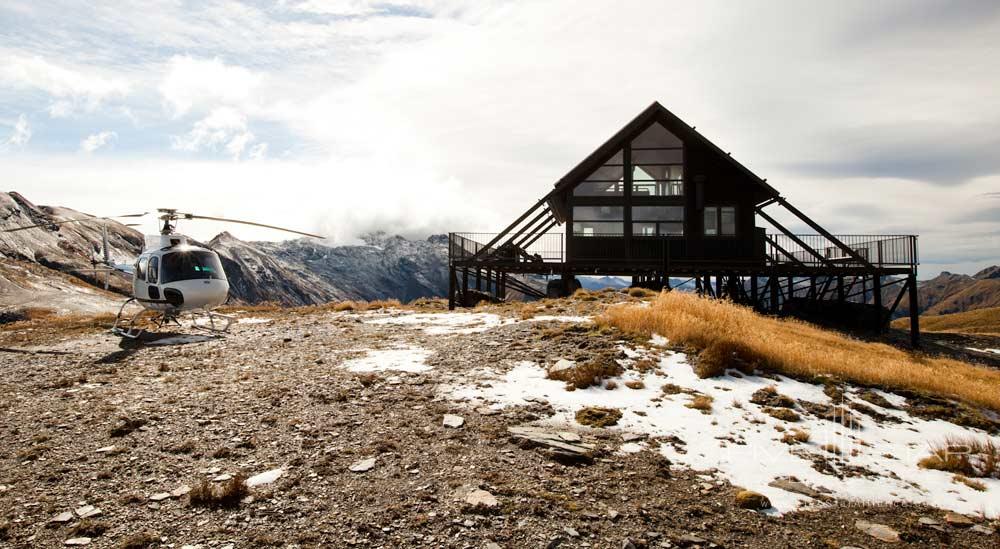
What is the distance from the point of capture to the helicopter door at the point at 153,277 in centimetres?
1652

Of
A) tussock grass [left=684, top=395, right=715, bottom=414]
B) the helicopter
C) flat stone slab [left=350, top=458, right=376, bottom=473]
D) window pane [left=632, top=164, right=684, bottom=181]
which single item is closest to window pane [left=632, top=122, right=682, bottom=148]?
window pane [left=632, top=164, right=684, bottom=181]

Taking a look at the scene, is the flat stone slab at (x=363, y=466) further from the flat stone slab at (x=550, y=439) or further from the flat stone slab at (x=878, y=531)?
the flat stone slab at (x=878, y=531)

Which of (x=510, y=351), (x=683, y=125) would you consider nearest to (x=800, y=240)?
(x=683, y=125)

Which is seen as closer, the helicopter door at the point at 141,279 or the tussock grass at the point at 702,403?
the tussock grass at the point at 702,403

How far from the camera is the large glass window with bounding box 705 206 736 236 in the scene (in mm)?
27219

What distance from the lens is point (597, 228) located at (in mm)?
27734

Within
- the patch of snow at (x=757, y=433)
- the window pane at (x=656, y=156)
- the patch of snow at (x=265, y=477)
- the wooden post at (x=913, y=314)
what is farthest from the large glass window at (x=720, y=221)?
the patch of snow at (x=265, y=477)

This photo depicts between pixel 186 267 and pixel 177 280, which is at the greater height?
pixel 186 267

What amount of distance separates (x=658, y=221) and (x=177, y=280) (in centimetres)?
2160

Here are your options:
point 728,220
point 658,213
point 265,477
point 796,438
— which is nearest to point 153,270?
point 265,477

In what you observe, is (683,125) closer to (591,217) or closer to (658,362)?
(591,217)

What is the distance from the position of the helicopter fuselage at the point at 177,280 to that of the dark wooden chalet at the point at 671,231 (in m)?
11.6

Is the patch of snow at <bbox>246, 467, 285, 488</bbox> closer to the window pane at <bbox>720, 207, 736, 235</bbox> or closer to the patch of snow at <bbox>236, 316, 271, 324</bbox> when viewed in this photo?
the patch of snow at <bbox>236, 316, 271, 324</bbox>

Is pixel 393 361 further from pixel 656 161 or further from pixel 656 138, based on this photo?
pixel 656 138
